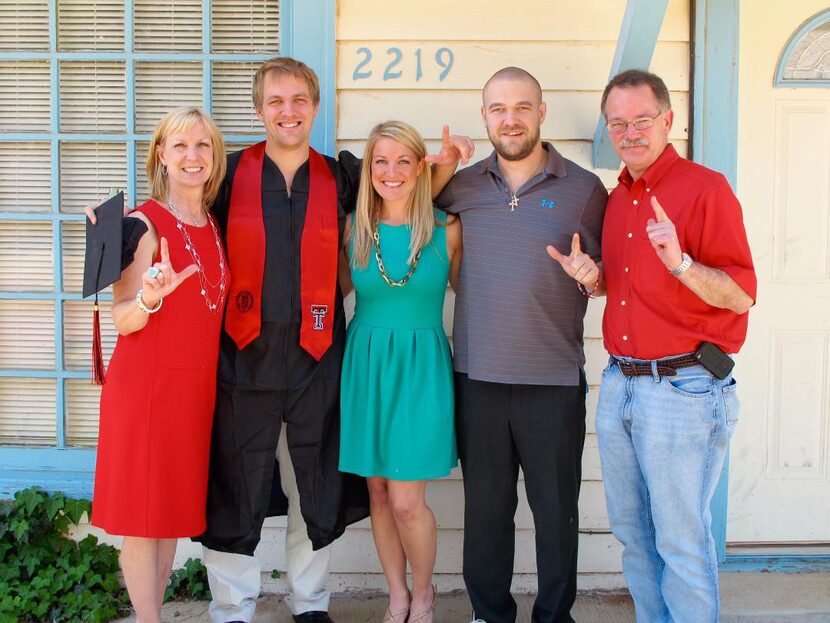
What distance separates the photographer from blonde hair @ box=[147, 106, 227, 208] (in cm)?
249

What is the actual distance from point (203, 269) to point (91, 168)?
3.77 feet

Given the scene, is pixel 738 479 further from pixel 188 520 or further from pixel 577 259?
pixel 188 520

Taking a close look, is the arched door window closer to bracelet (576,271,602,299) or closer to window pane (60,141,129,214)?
bracelet (576,271,602,299)

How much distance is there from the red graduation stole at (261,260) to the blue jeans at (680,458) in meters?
0.98

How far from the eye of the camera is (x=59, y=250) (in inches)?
130

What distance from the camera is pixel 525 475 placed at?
2.68m

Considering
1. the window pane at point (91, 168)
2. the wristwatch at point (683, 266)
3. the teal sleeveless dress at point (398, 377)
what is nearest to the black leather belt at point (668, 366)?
the wristwatch at point (683, 266)

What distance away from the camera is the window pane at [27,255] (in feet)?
10.9

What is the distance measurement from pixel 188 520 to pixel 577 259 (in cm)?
145

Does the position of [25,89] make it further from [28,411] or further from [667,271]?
[667,271]

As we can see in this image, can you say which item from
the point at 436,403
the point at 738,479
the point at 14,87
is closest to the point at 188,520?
the point at 436,403

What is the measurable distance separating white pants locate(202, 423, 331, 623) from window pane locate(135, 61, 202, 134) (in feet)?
4.77

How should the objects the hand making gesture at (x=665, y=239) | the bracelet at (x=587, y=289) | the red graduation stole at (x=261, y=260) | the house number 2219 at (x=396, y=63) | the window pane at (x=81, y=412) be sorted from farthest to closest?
the window pane at (x=81, y=412) → the house number 2219 at (x=396, y=63) → the red graduation stole at (x=261, y=260) → the bracelet at (x=587, y=289) → the hand making gesture at (x=665, y=239)

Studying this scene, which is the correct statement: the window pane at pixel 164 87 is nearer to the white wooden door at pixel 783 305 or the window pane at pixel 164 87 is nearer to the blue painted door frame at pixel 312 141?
the blue painted door frame at pixel 312 141
